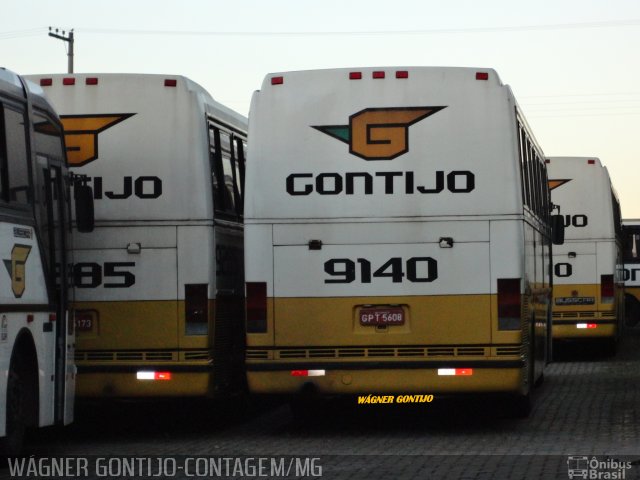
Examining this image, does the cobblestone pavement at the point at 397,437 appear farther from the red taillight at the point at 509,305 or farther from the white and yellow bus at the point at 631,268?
the white and yellow bus at the point at 631,268

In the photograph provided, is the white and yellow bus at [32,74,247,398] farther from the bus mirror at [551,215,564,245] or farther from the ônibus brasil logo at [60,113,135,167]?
the bus mirror at [551,215,564,245]

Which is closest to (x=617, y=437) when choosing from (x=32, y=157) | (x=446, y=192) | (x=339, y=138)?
(x=446, y=192)

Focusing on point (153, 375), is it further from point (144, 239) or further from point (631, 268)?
point (631, 268)

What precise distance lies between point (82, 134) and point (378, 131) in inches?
112

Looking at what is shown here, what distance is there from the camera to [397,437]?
1451cm

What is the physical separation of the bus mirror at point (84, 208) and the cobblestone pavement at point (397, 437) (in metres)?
1.98

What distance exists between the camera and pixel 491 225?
14.1 m

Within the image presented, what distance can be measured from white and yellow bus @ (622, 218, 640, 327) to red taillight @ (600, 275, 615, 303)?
13653 millimetres

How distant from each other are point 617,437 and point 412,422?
8.48 ft

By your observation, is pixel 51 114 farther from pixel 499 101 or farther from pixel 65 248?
pixel 499 101

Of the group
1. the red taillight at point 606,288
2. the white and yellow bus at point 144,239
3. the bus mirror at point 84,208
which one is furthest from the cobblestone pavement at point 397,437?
the red taillight at point 606,288

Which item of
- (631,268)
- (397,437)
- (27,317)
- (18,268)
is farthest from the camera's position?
(631,268)

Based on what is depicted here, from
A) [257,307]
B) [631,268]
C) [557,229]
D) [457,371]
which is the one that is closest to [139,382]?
[257,307]

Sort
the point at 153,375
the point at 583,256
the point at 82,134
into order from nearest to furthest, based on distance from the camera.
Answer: the point at 153,375, the point at 82,134, the point at 583,256
